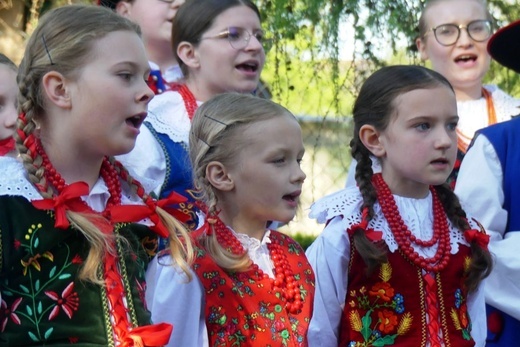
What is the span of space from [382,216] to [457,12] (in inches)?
64.5

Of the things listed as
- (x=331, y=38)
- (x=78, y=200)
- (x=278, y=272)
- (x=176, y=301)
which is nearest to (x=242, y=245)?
(x=278, y=272)

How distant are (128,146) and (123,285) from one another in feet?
1.12

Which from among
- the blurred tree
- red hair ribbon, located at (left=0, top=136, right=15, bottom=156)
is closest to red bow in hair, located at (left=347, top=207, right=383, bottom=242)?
red hair ribbon, located at (left=0, top=136, right=15, bottom=156)

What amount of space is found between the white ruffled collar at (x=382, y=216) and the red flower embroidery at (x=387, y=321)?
190 millimetres

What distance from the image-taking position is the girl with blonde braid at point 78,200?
260cm

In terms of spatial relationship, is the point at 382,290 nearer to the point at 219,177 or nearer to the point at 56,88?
the point at 219,177

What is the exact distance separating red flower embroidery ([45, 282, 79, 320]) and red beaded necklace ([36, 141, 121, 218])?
215 mm

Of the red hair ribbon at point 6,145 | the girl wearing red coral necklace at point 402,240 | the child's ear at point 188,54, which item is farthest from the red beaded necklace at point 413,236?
the red hair ribbon at point 6,145

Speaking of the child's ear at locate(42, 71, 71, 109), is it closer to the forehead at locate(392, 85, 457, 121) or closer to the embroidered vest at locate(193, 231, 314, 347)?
the embroidered vest at locate(193, 231, 314, 347)

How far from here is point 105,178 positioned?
2842mm

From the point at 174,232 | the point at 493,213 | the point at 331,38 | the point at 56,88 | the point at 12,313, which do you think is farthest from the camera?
the point at 331,38

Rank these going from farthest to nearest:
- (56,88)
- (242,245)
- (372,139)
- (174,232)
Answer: (372,139), (242,245), (174,232), (56,88)

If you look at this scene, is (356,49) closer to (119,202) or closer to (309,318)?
(309,318)

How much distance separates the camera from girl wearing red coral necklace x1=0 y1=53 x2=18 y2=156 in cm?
319
